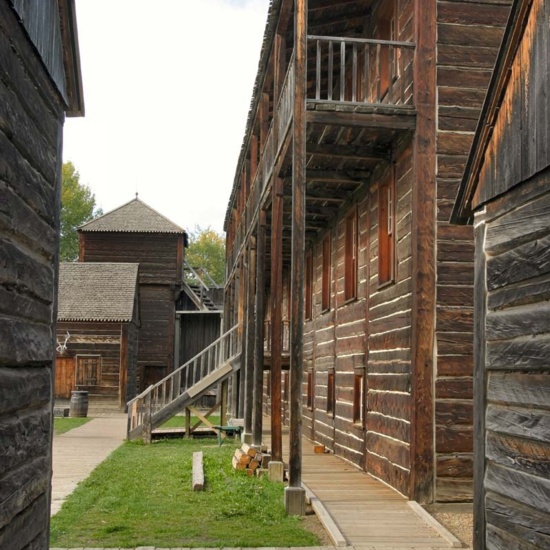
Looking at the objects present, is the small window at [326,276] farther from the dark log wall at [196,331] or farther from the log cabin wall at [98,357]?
the dark log wall at [196,331]

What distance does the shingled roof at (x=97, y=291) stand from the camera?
3559 cm

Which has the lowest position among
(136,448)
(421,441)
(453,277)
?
(136,448)

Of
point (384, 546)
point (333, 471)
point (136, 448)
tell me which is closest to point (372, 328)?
point (333, 471)

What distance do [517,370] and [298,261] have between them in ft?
17.7

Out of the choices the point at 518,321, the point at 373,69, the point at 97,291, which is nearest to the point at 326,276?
the point at 373,69

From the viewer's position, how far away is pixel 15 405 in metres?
5.36

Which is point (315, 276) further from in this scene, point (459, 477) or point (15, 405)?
point (15, 405)

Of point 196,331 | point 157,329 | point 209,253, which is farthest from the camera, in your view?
point 209,253

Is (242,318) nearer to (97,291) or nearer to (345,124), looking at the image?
(345,124)

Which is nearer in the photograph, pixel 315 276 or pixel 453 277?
pixel 453 277

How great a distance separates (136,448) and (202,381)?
2.63m

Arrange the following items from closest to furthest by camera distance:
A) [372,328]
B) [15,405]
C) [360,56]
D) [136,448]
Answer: [15,405]
[372,328]
[360,56]
[136,448]

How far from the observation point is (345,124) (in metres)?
11.8

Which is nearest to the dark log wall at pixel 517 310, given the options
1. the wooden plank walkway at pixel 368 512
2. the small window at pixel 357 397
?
the wooden plank walkway at pixel 368 512
